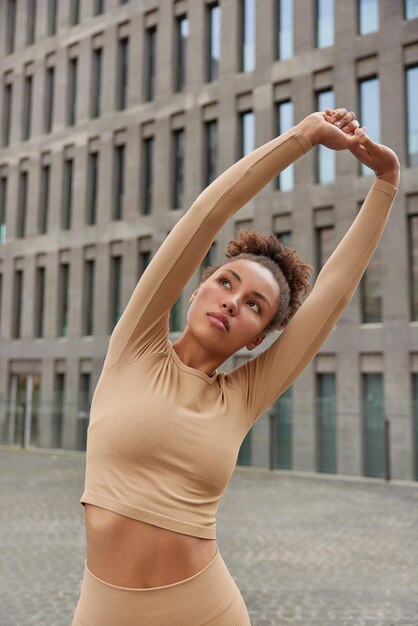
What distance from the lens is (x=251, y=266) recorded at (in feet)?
6.39

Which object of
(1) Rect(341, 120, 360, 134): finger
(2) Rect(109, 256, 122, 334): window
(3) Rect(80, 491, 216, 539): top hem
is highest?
(2) Rect(109, 256, 122, 334): window

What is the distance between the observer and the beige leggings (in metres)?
1.66

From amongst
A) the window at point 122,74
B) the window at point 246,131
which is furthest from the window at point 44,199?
the window at point 246,131

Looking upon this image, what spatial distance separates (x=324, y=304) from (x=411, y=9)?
18.0 m

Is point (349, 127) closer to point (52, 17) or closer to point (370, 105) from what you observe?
point (370, 105)

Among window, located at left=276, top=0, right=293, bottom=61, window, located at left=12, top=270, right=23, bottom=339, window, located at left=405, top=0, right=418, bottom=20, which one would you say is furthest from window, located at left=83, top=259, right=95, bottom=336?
window, located at left=405, top=0, right=418, bottom=20

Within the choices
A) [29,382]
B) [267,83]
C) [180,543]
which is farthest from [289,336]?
[29,382]

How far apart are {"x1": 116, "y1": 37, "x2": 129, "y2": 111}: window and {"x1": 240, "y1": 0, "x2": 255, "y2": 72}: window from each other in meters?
5.13

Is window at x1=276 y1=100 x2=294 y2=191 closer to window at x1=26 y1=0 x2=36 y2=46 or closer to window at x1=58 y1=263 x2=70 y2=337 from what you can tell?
window at x1=58 y1=263 x2=70 y2=337

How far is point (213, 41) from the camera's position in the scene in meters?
21.5

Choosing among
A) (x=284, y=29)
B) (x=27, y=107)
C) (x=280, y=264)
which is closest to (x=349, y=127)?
(x=280, y=264)

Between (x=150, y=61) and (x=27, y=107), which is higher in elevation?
(x=150, y=61)

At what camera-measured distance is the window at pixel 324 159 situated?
18.2 m

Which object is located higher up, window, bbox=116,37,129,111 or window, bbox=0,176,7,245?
window, bbox=116,37,129,111
